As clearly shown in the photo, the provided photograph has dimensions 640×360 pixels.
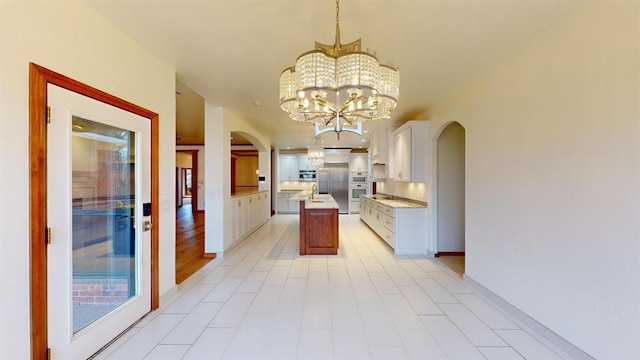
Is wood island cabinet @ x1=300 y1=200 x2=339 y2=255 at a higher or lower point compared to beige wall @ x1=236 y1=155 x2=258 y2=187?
lower

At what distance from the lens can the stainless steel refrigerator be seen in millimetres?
10164

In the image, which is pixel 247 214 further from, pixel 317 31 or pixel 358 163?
pixel 358 163

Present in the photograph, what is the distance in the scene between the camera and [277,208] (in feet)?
34.1

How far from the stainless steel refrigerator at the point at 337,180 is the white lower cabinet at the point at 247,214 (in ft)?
8.42

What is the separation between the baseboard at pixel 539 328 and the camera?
204cm

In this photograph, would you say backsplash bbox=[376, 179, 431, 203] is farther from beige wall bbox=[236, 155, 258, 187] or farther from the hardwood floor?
beige wall bbox=[236, 155, 258, 187]

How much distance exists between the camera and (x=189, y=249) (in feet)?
17.5

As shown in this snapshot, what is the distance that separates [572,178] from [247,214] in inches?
224

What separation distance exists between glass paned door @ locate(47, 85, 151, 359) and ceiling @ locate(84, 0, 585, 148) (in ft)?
2.70

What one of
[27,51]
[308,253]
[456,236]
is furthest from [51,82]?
[456,236]

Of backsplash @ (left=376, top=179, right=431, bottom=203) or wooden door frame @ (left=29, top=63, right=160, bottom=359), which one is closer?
wooden door frame @ (left=29, top=63, right=160, bottom=359)

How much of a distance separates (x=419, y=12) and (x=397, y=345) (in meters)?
2.63

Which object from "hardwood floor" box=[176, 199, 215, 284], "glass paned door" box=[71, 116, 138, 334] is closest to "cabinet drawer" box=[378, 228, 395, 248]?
"hardwood floor" box=[176, 199, 215, 284]

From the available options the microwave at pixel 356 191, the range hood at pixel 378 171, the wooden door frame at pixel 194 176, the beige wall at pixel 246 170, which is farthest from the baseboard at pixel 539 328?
the beige wall at pixel 246 170
